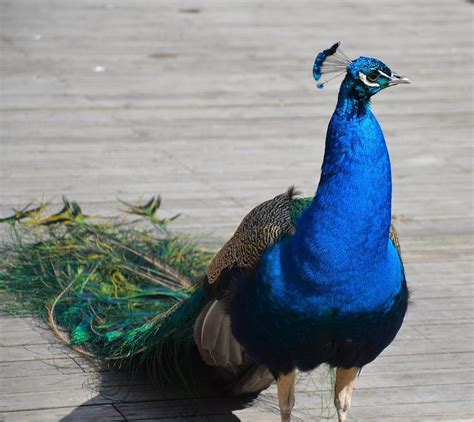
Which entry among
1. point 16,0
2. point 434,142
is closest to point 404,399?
point 434,142

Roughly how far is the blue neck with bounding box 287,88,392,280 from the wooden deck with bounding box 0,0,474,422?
0.76m

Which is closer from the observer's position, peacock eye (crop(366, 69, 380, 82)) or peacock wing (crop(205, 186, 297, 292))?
peacock eye (crop(366, 69, 380, 82))

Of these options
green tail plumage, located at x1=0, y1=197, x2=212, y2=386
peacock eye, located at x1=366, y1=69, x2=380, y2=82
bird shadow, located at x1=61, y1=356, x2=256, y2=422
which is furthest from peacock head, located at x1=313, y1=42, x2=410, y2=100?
bird shadow, located at x1=61, y1=356, x2=256, y2=422

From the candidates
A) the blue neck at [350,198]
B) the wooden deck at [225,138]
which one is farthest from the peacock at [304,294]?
the wooden deck at [225,138]

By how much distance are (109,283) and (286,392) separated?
97 cm

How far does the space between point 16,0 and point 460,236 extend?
17.0 feet

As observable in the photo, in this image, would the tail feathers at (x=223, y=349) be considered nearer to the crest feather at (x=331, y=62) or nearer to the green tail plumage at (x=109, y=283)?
the green tail plumage at (x=109, y=283)

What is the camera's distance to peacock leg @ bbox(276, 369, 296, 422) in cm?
273

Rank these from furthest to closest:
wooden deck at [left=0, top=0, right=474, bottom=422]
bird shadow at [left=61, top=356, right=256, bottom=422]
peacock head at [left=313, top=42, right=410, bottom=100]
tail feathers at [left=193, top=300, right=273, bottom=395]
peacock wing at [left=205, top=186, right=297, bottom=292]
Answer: wooden deck at [left=0, top=0, right=474, bottom=422] → bird shadow at [left=61, top=356, right=256, bottom=422] → tail feathers at [left=193, top=300, right=273, bottom=395] → peacock wing at [left=205, top=186, right=297, bottom=292] → peacock head at [left=313, top=42, right=410, bottom=100]

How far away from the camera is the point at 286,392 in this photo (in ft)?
9.06

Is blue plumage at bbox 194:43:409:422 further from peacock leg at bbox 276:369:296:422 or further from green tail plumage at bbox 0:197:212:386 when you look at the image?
green tail plumage at bbox 0:197:212:386

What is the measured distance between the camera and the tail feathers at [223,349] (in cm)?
277

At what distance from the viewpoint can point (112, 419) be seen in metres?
2.96

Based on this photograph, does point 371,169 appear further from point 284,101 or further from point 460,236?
point 284,101
